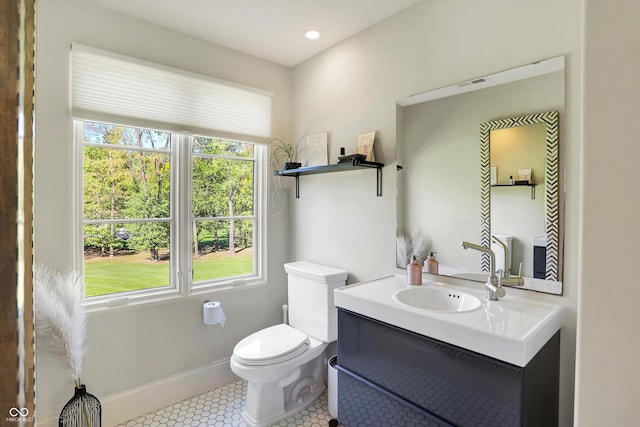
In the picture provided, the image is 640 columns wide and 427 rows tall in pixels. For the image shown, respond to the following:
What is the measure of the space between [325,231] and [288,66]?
151 cm

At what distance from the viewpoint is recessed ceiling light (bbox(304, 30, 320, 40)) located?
2289 mm

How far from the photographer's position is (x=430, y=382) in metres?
1.40

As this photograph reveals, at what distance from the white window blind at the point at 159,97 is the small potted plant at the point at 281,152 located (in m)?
0.11

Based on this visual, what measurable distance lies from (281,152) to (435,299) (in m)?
1.78

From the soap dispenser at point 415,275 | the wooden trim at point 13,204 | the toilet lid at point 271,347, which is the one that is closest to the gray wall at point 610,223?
the wooden trim at point 13,204

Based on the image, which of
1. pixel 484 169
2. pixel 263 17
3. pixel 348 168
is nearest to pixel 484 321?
pixel 484 169

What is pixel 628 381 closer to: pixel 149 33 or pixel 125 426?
pixel 125 426

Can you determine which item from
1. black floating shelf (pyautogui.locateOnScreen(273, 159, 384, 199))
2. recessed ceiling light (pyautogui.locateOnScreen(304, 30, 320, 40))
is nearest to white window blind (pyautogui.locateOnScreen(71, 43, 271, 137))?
black floating shelf (pyautogui.locateOnScreen(273, 159, 384, 199))

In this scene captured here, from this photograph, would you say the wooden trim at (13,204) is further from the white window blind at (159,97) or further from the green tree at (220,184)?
the green tree at (220,184)

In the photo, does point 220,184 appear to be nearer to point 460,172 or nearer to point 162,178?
point 162,178

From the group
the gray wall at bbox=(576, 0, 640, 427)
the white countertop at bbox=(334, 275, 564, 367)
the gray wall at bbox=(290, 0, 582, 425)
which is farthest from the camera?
the gray wall at bbox=(290, 0, 582, 425)

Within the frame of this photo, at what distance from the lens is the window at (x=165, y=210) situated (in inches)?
83.3

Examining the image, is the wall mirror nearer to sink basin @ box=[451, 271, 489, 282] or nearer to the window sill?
sink basin @ box=[451, 271, 489, 282]

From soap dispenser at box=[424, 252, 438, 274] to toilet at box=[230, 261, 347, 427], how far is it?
2.07 feet
